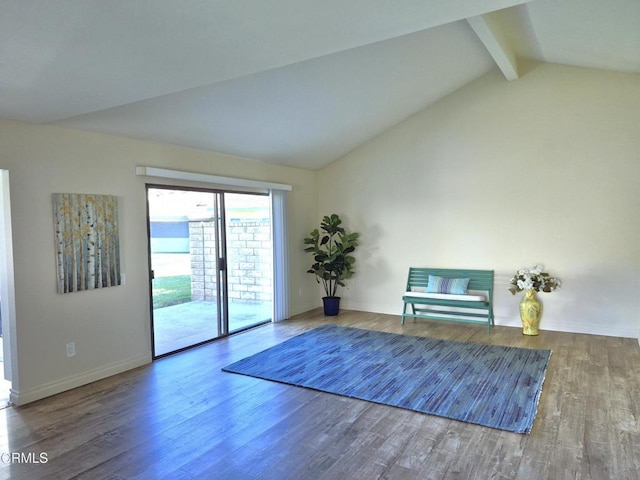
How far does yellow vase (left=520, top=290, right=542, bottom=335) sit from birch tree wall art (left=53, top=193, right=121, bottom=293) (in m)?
4.64

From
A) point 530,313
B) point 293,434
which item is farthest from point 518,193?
point 293,434

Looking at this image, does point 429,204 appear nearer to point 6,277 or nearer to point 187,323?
point 187,323

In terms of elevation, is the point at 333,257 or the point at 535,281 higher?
the point at 333,257

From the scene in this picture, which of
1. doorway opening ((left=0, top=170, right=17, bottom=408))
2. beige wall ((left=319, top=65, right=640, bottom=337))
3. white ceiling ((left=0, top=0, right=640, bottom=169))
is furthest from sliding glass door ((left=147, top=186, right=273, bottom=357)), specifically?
beige wall ((left=319, top=65, right=640, bottom=337))

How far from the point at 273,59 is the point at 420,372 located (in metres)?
2.97

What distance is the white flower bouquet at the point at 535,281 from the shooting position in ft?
16.6

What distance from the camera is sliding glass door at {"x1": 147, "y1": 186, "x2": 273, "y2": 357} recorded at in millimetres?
4594

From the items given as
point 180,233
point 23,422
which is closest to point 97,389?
point 23,422

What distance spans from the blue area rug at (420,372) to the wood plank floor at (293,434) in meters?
0.12

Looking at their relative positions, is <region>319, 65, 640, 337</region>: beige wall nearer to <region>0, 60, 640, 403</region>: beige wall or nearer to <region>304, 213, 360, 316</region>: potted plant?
<region>0, 60, 640, 403</region>: beige wall

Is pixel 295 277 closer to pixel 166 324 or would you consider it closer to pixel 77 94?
pixel 166 324

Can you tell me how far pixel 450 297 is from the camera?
5.45 metres

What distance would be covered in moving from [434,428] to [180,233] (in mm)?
3351

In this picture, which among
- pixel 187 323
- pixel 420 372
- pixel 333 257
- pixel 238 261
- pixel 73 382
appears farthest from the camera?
pixel 333 257
